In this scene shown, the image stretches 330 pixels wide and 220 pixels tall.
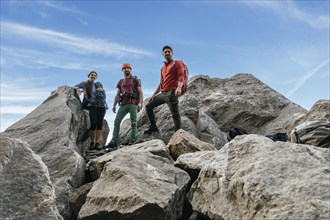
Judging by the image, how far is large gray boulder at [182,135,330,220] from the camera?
5805 millimetres

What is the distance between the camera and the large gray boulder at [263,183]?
19.0ft

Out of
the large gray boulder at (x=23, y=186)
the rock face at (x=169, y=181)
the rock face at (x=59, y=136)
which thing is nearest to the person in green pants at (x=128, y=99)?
the rock face at (x=59, y=136)

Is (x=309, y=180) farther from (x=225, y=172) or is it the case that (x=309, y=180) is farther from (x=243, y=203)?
(x=225, y=172)

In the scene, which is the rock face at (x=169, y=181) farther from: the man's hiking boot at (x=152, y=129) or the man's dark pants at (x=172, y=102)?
the man's hiking boot at (x=152, y=129)

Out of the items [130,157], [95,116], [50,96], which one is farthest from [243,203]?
[50,96]

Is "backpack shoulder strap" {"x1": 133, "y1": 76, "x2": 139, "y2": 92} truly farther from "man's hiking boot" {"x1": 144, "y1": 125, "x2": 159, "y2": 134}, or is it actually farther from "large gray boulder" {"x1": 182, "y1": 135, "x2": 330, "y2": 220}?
"large gray boulder" {"x1": 182, "y1": 135, "x2": 330, "y2": 220}

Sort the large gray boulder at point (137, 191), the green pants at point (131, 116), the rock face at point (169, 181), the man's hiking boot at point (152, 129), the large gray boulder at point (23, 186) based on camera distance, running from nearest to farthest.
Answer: the rock face at point (169, 181) → the large gray boulder at point (23, 186) → the large gray boulder at point (137, 191) → the green pants at point (131, 116) → the man's hiking boot at point (152, 129)

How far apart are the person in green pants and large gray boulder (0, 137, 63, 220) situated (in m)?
8.24

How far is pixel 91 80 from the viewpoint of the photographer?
52.5 feet

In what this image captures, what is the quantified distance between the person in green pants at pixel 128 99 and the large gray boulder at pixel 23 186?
324 inches

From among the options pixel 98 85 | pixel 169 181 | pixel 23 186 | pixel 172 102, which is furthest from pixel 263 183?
pixel 98 85

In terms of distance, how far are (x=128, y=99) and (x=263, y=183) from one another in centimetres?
991

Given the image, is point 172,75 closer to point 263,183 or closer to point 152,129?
point 152,129

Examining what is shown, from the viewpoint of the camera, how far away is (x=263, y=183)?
6258 millimetres
